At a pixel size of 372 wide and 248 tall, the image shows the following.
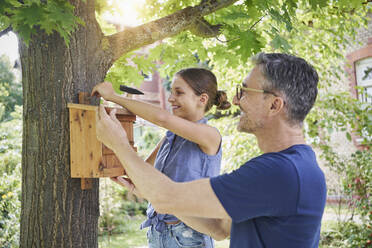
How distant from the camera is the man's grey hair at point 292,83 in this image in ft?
5.21

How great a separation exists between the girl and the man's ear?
1.80 ft

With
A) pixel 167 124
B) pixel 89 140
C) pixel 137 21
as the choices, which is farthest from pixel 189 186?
pixel 137 21

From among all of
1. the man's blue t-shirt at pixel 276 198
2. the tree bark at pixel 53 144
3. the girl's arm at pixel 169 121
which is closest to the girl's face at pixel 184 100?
the girl's arm at pixel 169 121

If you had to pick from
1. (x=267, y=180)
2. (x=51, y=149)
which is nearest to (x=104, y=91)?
(x=51, y=149)

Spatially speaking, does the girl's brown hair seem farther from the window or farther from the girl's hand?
the window

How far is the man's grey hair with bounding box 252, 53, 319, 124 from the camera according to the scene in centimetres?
159

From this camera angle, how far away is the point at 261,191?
52.6 inches

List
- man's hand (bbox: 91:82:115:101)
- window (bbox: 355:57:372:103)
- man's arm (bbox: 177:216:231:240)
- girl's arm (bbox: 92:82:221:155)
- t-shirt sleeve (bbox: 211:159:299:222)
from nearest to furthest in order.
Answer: t-shirt sleeve (bbox: 211:159:299:222) < man's arm (bbox: 177:216:231:240) < girl's arm (bbox: 92:82:221:155) < man's hand (bbox: 91:82:115:101) < window (bbox: 355:57:372:103)

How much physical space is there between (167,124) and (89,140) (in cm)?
52

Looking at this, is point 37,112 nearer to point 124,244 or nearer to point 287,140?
point 287,140

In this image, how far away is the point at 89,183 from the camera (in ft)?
7.23

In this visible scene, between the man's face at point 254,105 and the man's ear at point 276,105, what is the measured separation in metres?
0.03

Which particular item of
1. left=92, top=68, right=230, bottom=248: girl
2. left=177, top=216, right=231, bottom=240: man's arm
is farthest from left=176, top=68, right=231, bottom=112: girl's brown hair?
left=177, top=216, right=231, bottom=240: man's arm

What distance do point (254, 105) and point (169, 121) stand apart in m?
0.52
